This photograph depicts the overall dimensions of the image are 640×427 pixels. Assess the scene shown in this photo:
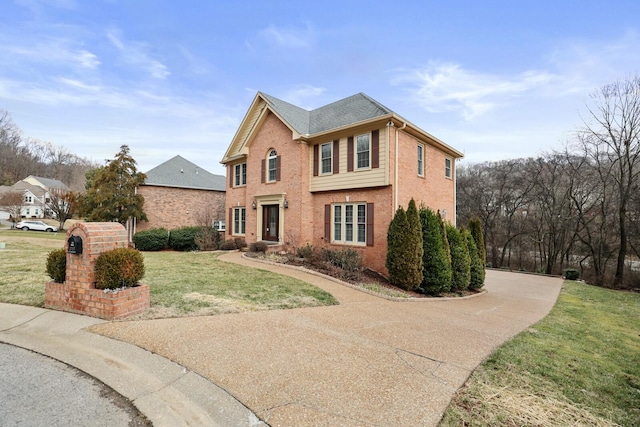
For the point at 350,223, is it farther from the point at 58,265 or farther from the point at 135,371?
the point at 135,371

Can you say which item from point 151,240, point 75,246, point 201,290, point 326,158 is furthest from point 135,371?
point 151,240

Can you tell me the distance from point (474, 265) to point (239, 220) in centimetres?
1232

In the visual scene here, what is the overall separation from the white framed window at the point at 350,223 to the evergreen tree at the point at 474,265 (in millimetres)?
3774

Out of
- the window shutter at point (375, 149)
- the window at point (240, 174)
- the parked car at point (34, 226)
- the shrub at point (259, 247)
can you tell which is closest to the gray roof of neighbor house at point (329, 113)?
the window shutter at point (375, 149)

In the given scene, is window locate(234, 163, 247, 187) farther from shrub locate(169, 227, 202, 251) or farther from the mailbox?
the mailbox

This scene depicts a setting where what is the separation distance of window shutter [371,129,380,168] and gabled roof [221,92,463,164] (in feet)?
2.07

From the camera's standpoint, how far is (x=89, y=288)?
4.84 m

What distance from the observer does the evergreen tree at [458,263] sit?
10.3 metres

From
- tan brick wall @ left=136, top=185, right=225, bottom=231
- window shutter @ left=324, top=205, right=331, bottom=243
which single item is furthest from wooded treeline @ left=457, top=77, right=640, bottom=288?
tan brick wall @ left=136, top=185, right=225, bottom=231

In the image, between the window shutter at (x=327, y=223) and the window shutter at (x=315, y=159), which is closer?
the window shutter at (x=327, y=223)

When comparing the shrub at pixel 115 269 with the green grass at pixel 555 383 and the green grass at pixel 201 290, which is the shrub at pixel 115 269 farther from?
the green grass at pixel 555 383

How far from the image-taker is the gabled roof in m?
12.2

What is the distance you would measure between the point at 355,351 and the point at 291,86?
1682 cm

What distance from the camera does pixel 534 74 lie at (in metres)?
12.5
